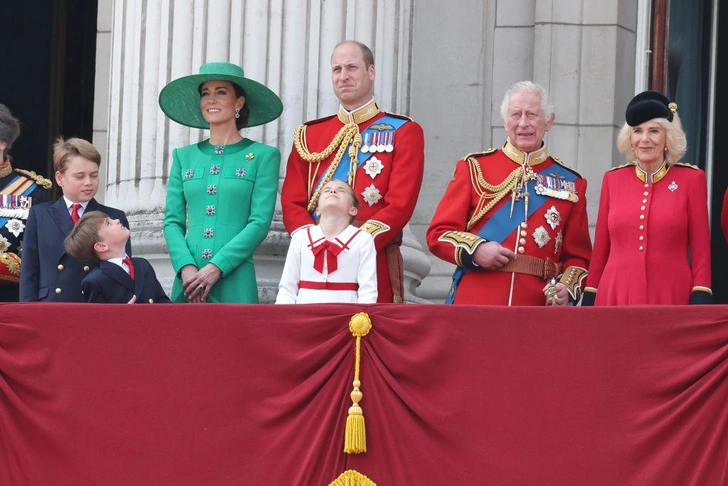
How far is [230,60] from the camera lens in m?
9.79

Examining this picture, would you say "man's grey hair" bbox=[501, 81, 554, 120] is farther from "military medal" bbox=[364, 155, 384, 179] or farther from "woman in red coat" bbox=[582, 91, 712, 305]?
"military medal" bbox=[364, 155, 384, 179]

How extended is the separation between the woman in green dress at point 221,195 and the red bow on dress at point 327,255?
610mm

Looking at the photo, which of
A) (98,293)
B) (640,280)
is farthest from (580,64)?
(98,293)

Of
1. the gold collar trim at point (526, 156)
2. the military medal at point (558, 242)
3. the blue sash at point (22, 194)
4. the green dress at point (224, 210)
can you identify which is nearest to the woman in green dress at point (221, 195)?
the green dress at point (224, 210)

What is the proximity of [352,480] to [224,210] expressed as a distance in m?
1.81

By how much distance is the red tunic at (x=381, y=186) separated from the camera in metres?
8.59

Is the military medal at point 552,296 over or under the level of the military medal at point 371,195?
under

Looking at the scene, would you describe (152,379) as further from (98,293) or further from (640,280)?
(640,280)

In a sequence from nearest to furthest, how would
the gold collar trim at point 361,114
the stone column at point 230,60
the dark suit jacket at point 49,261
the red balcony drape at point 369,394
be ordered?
the red balcony drape at point 369,394, the dark suit jacket at point 49,261, the gold collar trim at point 361,114, the stone column at point 230,60

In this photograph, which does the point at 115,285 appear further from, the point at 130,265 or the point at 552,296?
the point at 552,296

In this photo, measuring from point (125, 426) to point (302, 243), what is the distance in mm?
1121

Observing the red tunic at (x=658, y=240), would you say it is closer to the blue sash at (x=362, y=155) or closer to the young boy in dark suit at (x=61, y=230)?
the blue sash at (x=362, y=155)

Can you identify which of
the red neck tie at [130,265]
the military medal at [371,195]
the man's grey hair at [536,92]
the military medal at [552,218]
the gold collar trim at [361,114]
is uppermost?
the man's grey hair at [536,92]

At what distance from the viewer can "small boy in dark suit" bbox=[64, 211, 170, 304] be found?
26.9 ft
